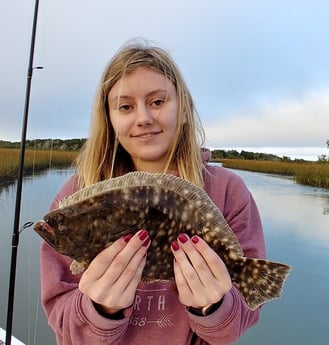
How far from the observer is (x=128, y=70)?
1.04 m

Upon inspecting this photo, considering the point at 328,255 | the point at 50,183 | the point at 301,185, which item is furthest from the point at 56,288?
the point at 301,185

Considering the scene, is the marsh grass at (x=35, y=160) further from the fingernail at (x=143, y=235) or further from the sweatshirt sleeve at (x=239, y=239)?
the fingernail at (x=143, y=235)

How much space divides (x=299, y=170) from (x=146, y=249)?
4209 millimetres

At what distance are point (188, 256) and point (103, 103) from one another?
2.00 feet

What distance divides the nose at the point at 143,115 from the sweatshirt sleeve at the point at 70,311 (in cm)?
36

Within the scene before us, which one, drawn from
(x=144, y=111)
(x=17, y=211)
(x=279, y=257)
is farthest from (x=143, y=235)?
(x=279, y=257)

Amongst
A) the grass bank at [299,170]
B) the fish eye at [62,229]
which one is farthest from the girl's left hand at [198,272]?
the grass bank at [299,170]

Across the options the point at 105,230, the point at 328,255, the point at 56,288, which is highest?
the point at 105,230

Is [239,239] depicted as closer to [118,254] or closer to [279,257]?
[118,254]

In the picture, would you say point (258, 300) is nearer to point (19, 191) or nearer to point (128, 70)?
point (128, 70)

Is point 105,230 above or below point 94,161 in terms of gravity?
below

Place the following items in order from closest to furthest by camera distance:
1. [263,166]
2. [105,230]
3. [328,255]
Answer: [105,230] → [328,255] → [263,166]

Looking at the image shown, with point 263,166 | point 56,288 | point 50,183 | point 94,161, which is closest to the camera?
point 56,288

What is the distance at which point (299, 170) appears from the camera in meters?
4.52
